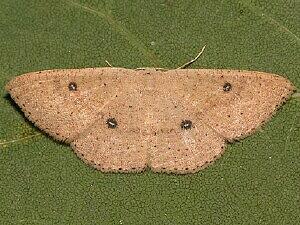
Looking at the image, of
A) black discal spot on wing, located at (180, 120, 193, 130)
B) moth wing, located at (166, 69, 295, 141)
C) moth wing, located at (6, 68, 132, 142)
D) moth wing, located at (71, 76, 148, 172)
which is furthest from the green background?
black discal spot on wing, located at (180, 120, 193, 130)

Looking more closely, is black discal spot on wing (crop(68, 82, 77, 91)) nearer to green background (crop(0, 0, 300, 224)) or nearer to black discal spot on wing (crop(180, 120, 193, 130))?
green background (crop(0, 0, 300, 224))

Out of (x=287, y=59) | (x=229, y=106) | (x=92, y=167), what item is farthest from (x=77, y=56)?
(x=287, y=59)

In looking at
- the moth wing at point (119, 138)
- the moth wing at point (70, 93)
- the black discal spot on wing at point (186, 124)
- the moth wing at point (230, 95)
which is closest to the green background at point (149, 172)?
the moth wing at point (119, 138)

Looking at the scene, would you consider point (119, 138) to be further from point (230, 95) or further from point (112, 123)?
point (230, 95)

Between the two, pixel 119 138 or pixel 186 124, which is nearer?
pixel 186 124

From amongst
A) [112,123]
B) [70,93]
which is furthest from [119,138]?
[70,93]

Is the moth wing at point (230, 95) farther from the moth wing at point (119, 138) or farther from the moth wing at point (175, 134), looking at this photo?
the moth wing at point (119, 138)

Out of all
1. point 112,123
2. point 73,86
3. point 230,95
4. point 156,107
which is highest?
point 230,95
